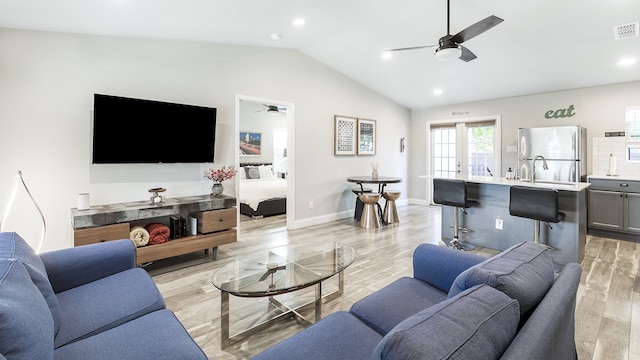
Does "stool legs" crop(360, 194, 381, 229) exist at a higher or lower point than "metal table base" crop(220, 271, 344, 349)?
higher

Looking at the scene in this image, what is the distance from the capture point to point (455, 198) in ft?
13.0

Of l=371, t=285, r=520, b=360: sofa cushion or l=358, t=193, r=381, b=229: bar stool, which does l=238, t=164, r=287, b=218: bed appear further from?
l=371, t=285, r=520, b=360: sofa cushion

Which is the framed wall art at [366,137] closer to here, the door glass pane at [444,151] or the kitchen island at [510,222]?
the door glass pane at [444,151]

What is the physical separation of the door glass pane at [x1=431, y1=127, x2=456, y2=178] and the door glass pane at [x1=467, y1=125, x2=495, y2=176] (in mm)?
370

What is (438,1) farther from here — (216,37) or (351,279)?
(351,279)

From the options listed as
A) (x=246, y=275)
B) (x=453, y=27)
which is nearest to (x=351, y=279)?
(x=246, y=275)

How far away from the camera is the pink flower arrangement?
397cm

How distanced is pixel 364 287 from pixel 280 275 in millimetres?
1038

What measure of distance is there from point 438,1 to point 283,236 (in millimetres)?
3688

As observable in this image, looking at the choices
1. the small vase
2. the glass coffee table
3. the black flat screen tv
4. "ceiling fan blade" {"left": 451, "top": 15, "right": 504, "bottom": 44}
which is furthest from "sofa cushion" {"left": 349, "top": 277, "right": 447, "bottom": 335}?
the black flat screen tv

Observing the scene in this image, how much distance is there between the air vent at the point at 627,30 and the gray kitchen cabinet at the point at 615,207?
2049 mm

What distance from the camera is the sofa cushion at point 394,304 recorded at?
1.52 metres

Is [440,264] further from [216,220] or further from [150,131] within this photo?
[150,131]

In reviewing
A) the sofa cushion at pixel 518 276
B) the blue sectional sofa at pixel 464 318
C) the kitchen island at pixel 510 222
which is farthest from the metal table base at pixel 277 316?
the kitchen island at pixel 510 222
